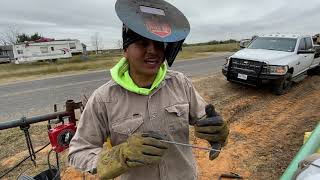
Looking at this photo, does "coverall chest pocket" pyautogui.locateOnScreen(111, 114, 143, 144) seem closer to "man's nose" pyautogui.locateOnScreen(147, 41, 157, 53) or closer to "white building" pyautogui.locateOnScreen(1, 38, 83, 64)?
"man's nose" pyautogui.locateOnScreen(147, 41, 157, 53)

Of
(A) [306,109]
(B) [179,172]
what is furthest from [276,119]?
(B) [179,172]

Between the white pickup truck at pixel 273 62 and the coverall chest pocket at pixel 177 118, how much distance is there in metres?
7.42

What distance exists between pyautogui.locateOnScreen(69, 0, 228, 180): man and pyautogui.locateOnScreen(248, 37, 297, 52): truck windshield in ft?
28.3

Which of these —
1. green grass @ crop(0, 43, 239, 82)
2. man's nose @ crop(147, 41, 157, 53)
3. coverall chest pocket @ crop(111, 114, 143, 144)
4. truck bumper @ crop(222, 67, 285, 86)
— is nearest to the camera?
man's nose @ crop(147, 41, 157, 53)

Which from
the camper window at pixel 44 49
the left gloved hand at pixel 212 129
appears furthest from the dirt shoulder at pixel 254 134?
the camper window at pixel 44 49

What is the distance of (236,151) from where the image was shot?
491 centimetres

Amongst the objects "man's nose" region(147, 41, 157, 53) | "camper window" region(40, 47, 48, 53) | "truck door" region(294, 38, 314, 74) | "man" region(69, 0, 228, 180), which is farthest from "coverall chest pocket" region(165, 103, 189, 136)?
"camper window" region(40, 47, 48, 53)

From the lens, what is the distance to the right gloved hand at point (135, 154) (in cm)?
140

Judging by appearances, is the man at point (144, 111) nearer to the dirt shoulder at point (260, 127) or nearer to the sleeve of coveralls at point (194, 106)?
the sleeve of coveralls at point (194, 106)

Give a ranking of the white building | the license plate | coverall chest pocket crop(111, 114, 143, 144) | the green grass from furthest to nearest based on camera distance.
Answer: the white building < the green grass < the license plate < coverall chest pocket crop(111, 114, 143, 144)

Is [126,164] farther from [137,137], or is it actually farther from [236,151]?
[236,151]

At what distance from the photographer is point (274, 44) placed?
982 cm

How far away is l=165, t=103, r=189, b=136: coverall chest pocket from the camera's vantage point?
5.69 ft

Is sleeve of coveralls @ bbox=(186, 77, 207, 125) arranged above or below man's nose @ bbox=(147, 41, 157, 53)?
below
